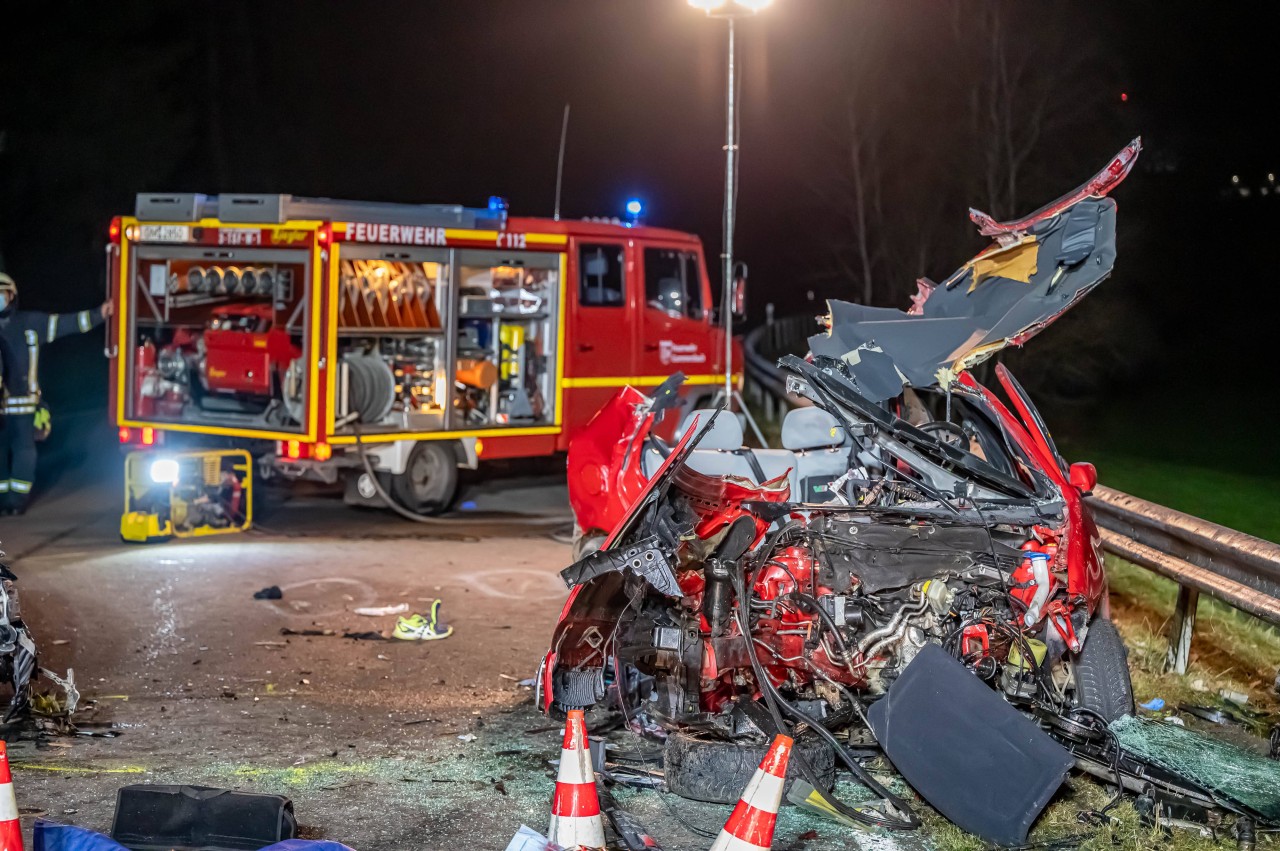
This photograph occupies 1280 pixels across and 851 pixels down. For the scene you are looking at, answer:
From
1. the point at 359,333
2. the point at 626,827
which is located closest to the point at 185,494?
the point at 359,333

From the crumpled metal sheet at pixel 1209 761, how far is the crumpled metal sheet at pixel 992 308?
5.52ft

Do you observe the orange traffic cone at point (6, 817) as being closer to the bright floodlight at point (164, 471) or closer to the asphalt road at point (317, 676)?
the asphalt road at point (317, 676)

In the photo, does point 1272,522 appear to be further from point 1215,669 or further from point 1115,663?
point 1115,663

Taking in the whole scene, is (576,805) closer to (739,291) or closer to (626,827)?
(626,827)

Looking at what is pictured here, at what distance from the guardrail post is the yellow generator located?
6627 millimetres

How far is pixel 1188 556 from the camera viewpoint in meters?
6.70

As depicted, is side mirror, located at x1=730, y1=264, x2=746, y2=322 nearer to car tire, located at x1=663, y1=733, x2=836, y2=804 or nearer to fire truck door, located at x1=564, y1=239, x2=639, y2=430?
fire truck door, located at x1=564, y1=239, x2=639, y2=430

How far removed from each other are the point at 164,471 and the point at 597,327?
4.13 m

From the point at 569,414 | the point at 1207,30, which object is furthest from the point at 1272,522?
the point at 1207,30

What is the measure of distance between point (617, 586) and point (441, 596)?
132 inches

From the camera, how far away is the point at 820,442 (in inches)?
272

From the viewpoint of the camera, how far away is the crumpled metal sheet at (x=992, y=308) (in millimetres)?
5820

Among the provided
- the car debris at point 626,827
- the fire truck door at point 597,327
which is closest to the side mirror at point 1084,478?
the car debris at point 626,827

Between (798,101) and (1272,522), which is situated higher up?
(798,101)
